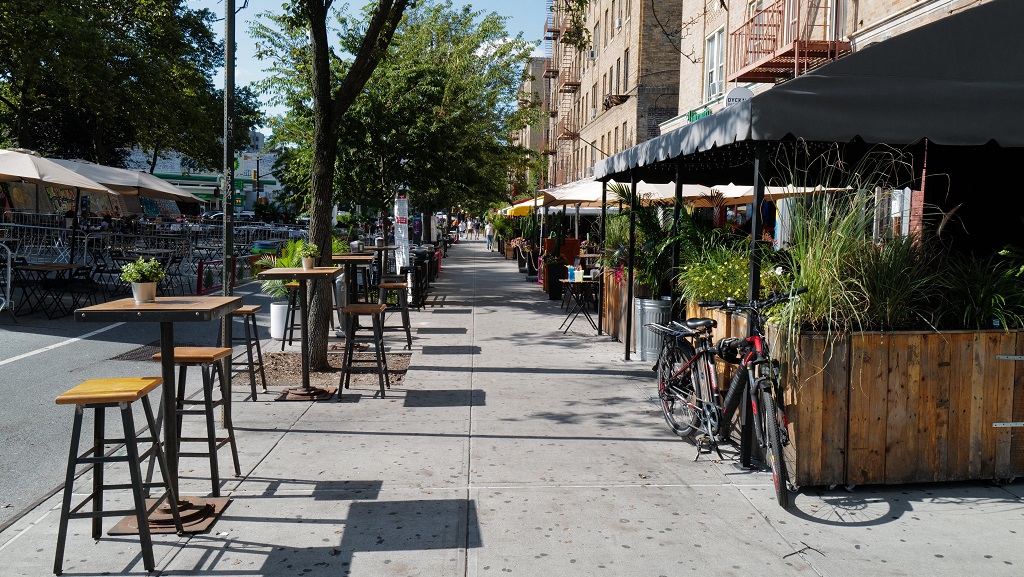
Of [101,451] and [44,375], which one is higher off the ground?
[101,451]

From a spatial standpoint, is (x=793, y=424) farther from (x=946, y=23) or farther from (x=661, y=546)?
(x=946, y=23)

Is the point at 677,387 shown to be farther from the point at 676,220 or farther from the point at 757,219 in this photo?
the point at 676,220

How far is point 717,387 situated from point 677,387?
2.01ft

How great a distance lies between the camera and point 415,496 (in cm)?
516

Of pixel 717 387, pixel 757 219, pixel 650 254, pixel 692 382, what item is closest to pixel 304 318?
pixel 692 382

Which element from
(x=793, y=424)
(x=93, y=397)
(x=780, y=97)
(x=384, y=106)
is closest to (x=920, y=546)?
(x=793, y=424)

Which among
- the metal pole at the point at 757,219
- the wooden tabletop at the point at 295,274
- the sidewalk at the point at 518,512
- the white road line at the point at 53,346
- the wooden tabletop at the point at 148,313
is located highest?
the metal pole at the point at 757,219

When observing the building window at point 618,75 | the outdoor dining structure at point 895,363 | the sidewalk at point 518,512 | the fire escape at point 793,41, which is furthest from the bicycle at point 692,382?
the building window at point 618,75

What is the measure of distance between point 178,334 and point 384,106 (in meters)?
7.08

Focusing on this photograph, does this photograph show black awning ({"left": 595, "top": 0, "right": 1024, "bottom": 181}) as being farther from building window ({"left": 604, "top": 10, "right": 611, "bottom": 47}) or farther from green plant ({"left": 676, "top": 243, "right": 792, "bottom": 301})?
building window ({"left": 604, "top": 10, "right": 611, "bottom": 47})

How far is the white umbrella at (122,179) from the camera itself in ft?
Result: 58.6

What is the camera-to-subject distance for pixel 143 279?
502cm

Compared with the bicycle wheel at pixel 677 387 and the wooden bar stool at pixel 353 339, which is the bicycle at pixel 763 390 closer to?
the bicycle wheel at pixel 677 387

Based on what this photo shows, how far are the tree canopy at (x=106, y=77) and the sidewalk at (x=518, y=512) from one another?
62.3ft
